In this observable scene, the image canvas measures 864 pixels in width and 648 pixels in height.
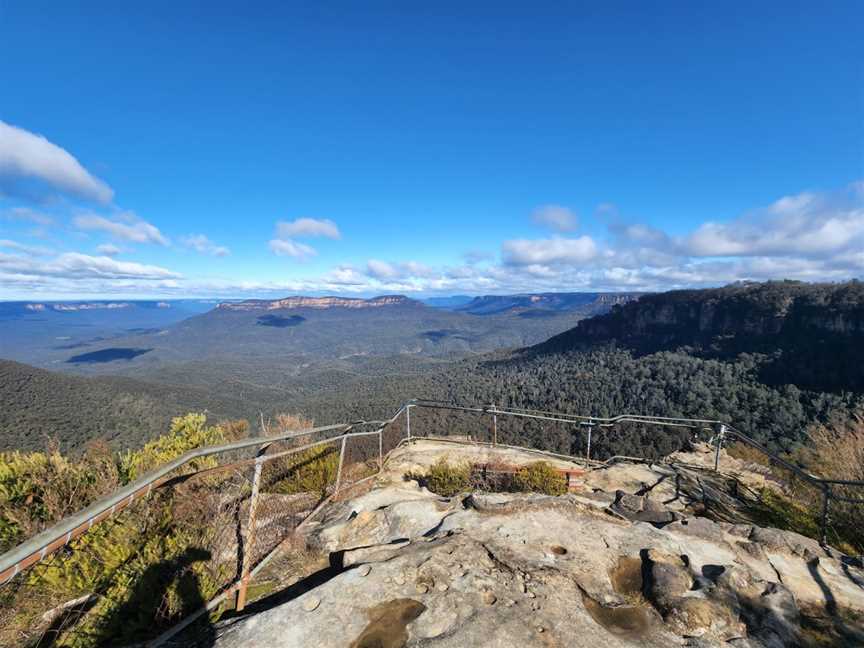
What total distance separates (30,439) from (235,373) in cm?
14836

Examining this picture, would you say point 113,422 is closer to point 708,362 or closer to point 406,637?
point 406,637

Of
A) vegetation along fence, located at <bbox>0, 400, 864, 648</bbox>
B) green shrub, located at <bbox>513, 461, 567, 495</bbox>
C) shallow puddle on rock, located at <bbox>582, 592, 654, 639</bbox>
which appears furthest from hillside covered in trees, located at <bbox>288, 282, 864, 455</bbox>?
vegetation along fence, located at <bbox>0, 400, 864, 648</bbox>

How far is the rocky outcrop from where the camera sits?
3146 millimetres

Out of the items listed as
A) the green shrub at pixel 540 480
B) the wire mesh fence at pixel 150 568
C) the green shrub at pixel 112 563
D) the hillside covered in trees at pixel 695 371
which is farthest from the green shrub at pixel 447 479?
the hillside covered in trees at pixel 695 371

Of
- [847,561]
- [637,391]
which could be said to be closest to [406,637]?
[847,561]

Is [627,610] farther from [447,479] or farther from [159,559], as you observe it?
[447,479]

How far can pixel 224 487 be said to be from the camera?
593 centimetres

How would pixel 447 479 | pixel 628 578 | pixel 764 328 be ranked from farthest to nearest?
pixel 764 328 < pixel 447 479 < pixel 628 578

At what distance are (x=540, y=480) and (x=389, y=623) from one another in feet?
18.9

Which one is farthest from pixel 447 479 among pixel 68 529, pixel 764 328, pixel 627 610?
pixel 764 328

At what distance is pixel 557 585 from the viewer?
12.2 ft

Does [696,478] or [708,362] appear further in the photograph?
[708,362]

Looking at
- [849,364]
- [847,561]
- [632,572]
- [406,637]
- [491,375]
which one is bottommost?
[491,375]

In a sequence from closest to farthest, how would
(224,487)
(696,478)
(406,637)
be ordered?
(406,637) → (224,487) → (696,478)
